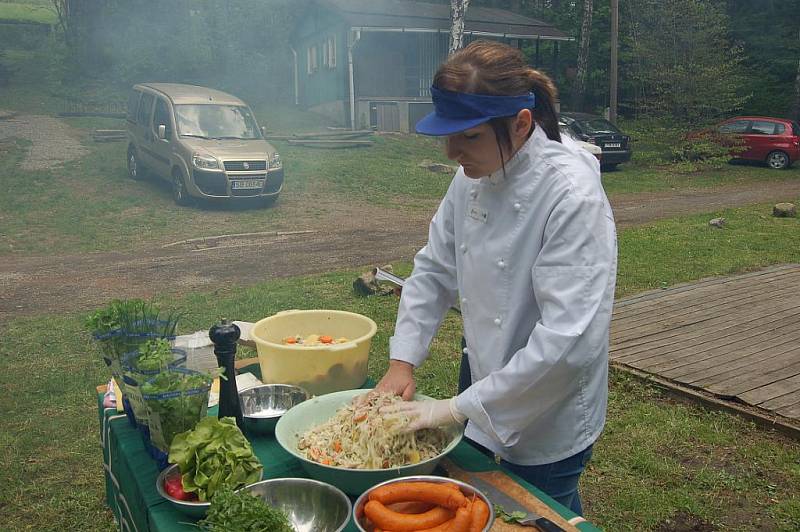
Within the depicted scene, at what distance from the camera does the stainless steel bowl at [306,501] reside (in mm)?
1763

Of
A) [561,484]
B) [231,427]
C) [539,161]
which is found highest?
[539,161]

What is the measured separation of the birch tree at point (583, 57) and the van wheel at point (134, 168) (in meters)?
19.0

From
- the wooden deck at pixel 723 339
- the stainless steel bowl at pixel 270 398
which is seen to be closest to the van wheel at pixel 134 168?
the wooden deck at pixel 723 339

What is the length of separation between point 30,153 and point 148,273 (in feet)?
32.2

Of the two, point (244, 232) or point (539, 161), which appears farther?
point (244, 232)

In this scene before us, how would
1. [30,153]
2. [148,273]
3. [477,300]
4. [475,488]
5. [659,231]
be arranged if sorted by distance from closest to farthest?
1. [475,488]
2. [477,300]
3. [148,273]
4. [659,231]
5. [30,153]

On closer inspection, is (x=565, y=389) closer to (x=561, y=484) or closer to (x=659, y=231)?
(x=561, y=484)

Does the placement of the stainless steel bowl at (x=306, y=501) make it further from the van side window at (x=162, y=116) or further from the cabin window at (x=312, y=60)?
the cabin window at (x=312, y=60)

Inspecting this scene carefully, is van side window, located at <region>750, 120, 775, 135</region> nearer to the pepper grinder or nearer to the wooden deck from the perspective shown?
the wooden deck

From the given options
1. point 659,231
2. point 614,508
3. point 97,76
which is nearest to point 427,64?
point 97,76

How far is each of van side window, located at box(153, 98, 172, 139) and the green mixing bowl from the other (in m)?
11.4

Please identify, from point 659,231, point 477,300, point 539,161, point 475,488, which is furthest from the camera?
point 659,231

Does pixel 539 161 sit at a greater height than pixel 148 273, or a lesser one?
greater

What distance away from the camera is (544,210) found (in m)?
1.91
